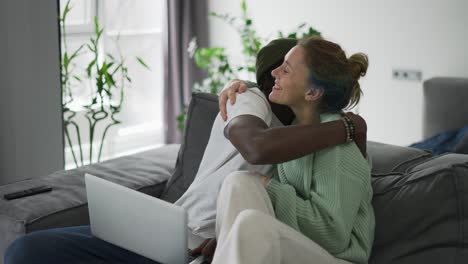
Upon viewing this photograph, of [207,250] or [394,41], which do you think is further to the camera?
[394,41]

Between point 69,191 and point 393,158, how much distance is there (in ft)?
3.57

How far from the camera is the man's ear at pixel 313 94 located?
1.78 metres

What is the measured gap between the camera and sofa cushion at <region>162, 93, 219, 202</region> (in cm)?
230

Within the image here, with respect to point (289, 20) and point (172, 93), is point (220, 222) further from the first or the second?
point (172, 93)

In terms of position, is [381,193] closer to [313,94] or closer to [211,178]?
[313,94]

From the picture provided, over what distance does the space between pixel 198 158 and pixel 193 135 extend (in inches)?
3.6

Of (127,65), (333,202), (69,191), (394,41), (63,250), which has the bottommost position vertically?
(63,250)

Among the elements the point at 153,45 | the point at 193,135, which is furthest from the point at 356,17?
the point at 193,135

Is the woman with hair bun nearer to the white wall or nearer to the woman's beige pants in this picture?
the woman's beige pants

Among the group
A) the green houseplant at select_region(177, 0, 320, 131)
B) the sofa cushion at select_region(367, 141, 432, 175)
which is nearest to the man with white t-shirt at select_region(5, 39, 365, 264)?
the sofa cushion at select_region(367, 141, 432, 175)

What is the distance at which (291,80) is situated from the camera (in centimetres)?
180

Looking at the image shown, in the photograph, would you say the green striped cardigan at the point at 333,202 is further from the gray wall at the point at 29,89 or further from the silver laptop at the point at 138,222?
the gray wall at the point at 29,89

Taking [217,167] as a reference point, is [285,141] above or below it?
above

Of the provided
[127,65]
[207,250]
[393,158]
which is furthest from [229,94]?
[127,65]
